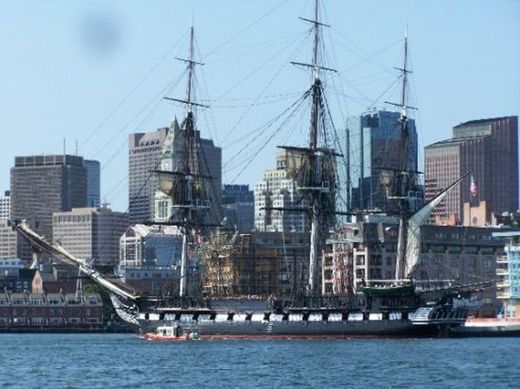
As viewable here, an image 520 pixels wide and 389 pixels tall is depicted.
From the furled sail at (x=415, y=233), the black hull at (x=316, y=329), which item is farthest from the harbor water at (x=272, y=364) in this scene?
the furled sail at (x=415, y=233)

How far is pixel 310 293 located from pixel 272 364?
48.6m

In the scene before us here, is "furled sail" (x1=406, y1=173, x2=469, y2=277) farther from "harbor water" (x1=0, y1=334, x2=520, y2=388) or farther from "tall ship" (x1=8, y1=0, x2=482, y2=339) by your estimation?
"harbor water" (x1=0, y1=334, x2=520, y2=388)

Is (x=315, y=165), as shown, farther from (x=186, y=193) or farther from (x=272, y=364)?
(x=272, y=364)

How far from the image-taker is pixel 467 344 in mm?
137500

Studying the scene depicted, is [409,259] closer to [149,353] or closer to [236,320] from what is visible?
[236,320]

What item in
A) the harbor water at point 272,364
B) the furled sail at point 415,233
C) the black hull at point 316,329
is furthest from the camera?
the furled sail at point 415,233

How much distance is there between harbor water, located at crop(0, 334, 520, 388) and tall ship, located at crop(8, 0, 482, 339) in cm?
483

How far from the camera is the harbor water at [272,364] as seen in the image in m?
89.6

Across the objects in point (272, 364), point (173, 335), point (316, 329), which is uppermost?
point (316, 329)

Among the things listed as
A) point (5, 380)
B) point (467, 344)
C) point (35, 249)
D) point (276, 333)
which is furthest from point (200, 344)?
point (5, 380)

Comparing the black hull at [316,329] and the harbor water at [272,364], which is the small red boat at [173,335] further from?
the harbor water at [272,364]

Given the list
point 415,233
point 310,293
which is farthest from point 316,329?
point 415,233

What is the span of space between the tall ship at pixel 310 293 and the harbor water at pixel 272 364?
4.83 meters

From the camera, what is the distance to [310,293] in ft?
502
